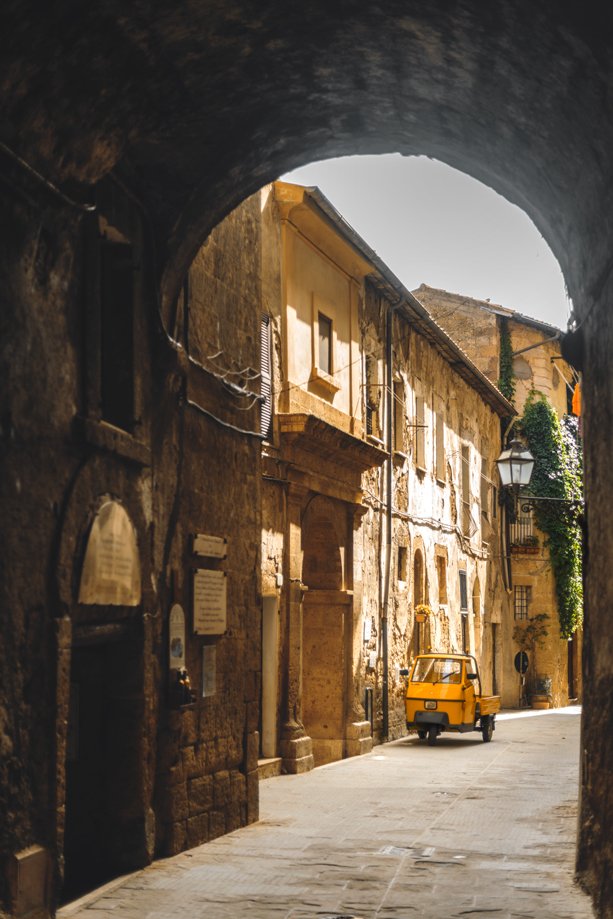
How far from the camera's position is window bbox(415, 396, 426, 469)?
25.7 meters

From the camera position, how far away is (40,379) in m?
7.56

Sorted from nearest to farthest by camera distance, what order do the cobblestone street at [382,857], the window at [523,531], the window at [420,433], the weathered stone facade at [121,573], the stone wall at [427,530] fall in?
1. the weathered stone facade at [121,573]
2. the cobblestone street at [382,857]
3. the stone wall at [427,530]
4. the window at [420,433]
5. the window at [523,531]

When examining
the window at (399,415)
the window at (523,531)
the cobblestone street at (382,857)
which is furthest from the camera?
the window at (523,531)

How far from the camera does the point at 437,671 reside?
21.6 m

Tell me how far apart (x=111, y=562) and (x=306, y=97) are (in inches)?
131

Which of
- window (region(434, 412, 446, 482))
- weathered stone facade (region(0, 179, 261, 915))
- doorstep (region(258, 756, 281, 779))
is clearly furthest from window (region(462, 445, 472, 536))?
weathered stone facade (region(0, 179, 261, 915))

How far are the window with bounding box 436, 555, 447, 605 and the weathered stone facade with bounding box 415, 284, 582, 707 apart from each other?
8.07m

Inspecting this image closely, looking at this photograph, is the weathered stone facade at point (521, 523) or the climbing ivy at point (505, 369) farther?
the climbing ivy at point (505, 369)

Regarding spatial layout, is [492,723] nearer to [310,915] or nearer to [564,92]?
[310,915]

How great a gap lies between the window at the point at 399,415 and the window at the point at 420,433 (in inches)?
47.7

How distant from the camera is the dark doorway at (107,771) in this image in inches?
362

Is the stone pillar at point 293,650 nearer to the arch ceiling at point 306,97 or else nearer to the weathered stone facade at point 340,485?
the weathered stone facade at point 340,485

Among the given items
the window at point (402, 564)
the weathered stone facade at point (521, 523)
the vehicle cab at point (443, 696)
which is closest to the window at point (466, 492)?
the weathered stone facade at point (521, 523)

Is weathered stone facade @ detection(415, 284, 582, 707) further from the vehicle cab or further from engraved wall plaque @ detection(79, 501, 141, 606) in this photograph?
engraved wall plaque @ detection(79, 501, 141, 606)
